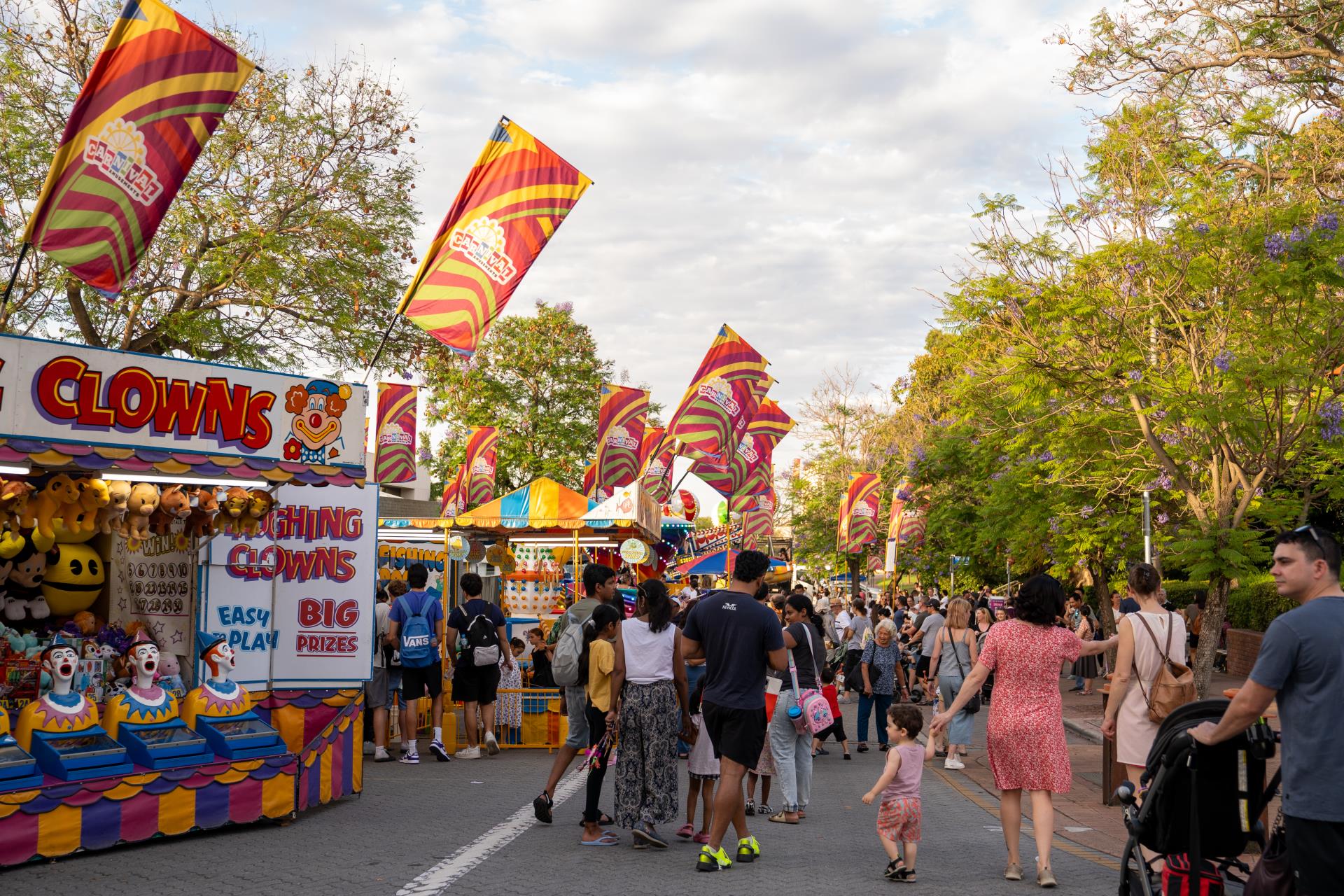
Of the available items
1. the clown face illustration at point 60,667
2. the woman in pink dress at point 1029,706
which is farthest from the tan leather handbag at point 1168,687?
the clown face illustration at point 60,667

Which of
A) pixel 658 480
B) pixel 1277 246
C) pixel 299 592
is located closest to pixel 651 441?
pixel 658 480

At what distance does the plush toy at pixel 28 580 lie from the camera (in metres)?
9.01

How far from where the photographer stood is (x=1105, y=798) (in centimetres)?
1020

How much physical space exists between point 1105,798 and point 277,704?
271 inches

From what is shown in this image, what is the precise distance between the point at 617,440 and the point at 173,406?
16739 millimetres

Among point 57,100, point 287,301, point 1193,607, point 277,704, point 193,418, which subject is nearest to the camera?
point 193,418

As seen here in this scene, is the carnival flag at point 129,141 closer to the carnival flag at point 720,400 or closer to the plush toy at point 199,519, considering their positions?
the plush toy at point 199,519

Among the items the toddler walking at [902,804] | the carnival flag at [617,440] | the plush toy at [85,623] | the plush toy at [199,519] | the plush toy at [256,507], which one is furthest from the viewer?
the carnival flag at [617,440]

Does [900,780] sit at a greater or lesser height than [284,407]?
lesser

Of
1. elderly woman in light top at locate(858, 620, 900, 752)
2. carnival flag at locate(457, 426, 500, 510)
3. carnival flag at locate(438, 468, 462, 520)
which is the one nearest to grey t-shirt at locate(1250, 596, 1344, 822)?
elderly woman in light top at locate(858, 620, 900, 752)

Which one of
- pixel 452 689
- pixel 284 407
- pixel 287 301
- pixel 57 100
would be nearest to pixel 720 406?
pixel 287 301

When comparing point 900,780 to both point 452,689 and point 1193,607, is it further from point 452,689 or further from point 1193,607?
point 1193,607

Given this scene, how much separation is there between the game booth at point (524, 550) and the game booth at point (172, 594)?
13.8ft

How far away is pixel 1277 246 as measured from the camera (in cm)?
1316
